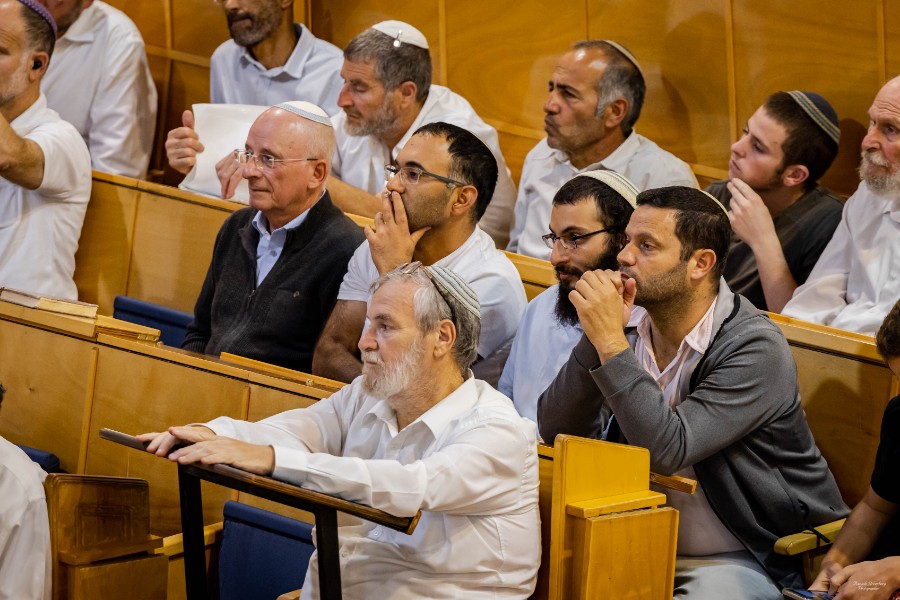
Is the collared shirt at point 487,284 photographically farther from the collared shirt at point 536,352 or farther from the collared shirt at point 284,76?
the collared shirt at point 284,76

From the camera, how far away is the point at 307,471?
2225 mm

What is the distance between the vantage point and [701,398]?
8.98 feet

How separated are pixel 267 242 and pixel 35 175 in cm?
92

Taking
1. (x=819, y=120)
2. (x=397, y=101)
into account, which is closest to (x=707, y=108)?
(x=819, y=120)

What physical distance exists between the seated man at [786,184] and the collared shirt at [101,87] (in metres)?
2.56

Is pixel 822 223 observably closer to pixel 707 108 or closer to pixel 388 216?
pixel 707 108

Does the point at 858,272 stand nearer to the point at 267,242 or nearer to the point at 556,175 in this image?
the point at 556,175

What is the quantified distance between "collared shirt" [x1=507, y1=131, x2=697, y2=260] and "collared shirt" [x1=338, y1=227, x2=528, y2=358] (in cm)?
81

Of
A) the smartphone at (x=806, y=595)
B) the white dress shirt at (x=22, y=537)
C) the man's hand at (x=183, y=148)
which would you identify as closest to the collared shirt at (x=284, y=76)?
the man's hand at (x=183, y=148)

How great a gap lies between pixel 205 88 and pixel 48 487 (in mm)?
3658

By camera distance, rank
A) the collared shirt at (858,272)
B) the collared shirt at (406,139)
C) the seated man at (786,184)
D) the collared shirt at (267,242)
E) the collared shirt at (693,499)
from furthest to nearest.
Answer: the collared shirt at (406,139) → the seated man at (786,184) → the collared shirt at (267,242) → the collared shirt at (858,272) → the collared shirt at (693,499)

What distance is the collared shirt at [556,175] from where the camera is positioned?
426 centimetres

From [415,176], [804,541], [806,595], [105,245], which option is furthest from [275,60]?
[806,595]

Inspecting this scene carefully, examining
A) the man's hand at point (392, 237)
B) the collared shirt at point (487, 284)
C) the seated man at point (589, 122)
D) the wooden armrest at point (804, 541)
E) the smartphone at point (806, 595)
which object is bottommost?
the smartphone at point (806, 595)
